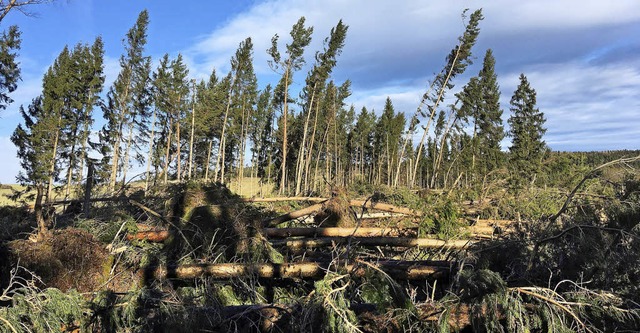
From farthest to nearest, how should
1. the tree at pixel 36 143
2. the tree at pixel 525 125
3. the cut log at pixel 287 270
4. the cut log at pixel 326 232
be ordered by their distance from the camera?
the tree at pixel 525 125
the tree at pixel 36 143
the cut log at pixel 326 232
the cut log at pixel 287 270

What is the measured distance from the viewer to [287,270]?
420 centimetres

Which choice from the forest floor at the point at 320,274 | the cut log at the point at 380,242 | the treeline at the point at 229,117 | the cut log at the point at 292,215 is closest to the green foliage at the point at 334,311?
the forest floor at the point at 320,274

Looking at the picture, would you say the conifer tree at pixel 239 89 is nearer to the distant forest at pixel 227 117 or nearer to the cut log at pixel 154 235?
the distant forest at pixel 227 117

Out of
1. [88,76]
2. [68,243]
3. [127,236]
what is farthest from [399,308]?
[88,76]

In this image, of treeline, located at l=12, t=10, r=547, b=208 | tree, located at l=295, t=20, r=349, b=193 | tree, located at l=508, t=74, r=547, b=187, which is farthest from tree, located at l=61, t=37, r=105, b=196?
tree, located at l=508, t=74, r=547, b=187

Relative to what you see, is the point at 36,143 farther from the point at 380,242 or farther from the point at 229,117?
the point at 380,242

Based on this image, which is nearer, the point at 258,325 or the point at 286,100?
the point at 258,325

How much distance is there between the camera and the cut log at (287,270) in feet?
12.7

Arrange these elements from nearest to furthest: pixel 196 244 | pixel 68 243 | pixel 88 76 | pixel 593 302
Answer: pixel 593 302
pixel 68 243
pixel 196 244
pixel 88 76

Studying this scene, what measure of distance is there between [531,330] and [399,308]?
100 centimetres

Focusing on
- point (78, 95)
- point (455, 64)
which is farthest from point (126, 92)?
point (455, 64)

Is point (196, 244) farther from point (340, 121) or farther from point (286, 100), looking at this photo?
point (340, 121)

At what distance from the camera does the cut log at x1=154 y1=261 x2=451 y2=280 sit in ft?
12.7

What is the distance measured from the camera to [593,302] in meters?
2.85
